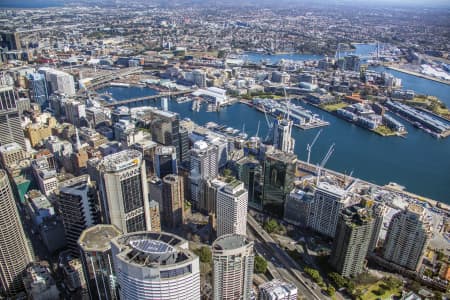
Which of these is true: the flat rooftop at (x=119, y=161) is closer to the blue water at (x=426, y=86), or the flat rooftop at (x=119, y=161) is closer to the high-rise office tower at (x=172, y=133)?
the high-rise office tower at (x=172, y=133)

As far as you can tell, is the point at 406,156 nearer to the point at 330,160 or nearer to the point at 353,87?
the point at 330,160

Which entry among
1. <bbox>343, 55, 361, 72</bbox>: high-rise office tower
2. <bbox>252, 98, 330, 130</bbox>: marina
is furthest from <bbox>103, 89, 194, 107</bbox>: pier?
<bbox>343, 55, 361, 72</bbox>: high-rise office tower

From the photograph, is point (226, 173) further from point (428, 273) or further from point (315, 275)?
point (428, 273)

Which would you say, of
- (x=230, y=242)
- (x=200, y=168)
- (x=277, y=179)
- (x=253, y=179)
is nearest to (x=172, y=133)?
(x=200, y=168)

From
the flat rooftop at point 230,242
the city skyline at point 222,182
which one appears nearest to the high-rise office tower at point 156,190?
the city skyline at point 222,182

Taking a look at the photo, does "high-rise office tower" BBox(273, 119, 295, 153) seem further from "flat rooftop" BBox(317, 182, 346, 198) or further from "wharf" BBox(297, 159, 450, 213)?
"flat rooftop" BBox(317, 182, 346, 198)
